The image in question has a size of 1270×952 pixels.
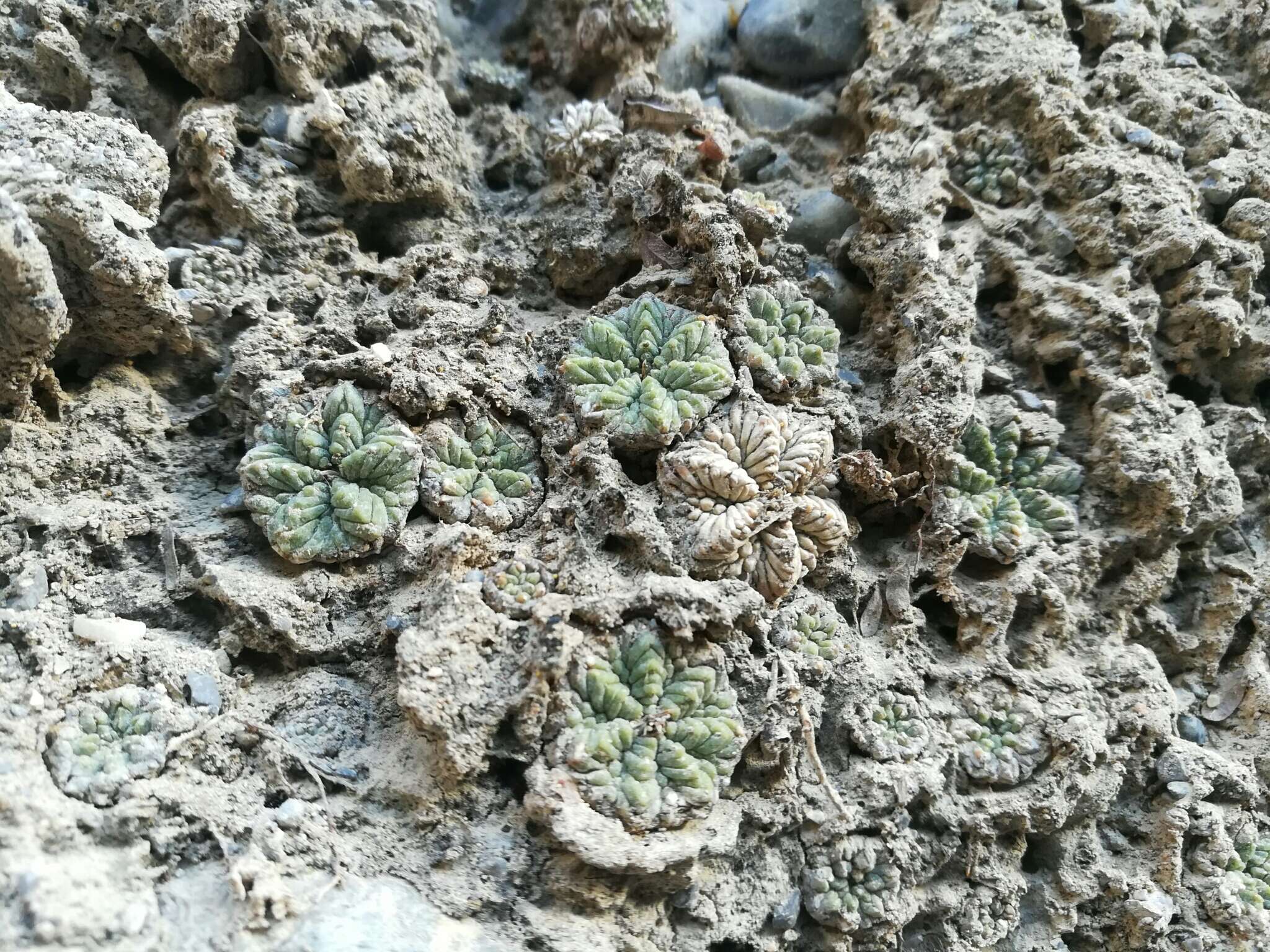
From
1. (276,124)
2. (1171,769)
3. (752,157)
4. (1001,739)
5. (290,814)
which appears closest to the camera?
(290,814)

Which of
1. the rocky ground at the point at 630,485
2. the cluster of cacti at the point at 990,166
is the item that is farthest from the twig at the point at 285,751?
the cluster of cacti at the point at 990,166

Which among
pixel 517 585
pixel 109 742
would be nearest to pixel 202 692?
pixel 109 742

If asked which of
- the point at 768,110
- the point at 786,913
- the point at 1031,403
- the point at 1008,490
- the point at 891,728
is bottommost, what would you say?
the point at 786,913

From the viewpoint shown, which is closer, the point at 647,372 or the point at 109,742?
the point at 109,742

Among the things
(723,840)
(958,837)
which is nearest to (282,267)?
(723,840)

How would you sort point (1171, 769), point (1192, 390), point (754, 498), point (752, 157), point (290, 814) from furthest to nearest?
point (752, 157)
point (1192, 390)
point (1171, 769)
point (754, 498)
point (290, 814)

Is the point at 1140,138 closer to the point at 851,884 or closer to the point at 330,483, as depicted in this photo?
the point at 851,884

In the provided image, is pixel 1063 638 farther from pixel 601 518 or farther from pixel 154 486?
pixel 154 486
